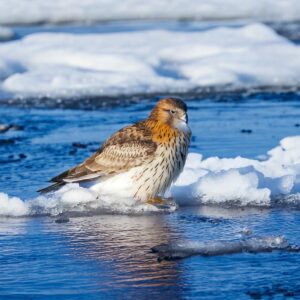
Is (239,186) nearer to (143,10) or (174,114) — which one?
(174,114)

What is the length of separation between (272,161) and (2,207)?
2545 mm

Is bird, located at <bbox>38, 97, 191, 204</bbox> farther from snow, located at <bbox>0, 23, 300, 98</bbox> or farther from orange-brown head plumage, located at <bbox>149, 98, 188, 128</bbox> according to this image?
snow, located at <bbox>0, 23, 300, 98</bbox>

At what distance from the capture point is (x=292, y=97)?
14203 mm

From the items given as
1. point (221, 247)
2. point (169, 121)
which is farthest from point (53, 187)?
point (221, 247)

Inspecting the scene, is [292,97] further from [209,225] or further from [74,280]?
[74,280]

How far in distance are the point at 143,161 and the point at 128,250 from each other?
55.6 inches

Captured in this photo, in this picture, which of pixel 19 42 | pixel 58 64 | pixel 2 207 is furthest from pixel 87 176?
pixel 19 42

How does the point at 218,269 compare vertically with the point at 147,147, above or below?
below

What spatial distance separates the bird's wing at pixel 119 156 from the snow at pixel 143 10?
1876cm

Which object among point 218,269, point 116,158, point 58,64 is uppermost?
point 58,64

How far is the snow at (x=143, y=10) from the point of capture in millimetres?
27859

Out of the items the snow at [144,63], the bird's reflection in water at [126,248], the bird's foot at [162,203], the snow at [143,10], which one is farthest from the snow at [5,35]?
the bird's reflection in water at [126,248]

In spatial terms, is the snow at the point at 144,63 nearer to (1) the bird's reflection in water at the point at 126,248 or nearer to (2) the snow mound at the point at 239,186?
(2) the snow mound at the point at 239,186

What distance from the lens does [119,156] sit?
8.12 m
